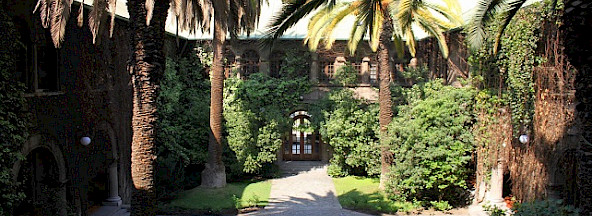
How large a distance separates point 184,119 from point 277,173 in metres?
4.73

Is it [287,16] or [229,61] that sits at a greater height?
[229,61]

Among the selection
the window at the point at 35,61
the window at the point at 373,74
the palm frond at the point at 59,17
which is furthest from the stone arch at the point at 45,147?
the window at the point at 373,74

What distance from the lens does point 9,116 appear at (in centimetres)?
1016

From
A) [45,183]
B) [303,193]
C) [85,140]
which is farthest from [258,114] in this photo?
[45,183]

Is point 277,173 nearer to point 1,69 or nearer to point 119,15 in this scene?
point 119,15

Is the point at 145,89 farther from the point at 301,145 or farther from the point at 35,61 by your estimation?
the point at 301,145

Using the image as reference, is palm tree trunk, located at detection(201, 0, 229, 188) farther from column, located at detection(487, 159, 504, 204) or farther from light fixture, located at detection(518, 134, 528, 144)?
light fixture, located at detection(518, 134, 528, 144)

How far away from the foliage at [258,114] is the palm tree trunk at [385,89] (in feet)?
16.0

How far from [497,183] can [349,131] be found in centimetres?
670

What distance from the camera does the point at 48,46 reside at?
42.2 feet

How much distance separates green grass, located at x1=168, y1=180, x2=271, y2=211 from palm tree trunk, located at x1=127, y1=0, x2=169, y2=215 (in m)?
7.39

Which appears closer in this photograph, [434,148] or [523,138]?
[523,138]

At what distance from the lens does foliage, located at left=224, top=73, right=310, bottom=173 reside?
20656mm

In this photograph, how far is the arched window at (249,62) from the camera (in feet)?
79.4
